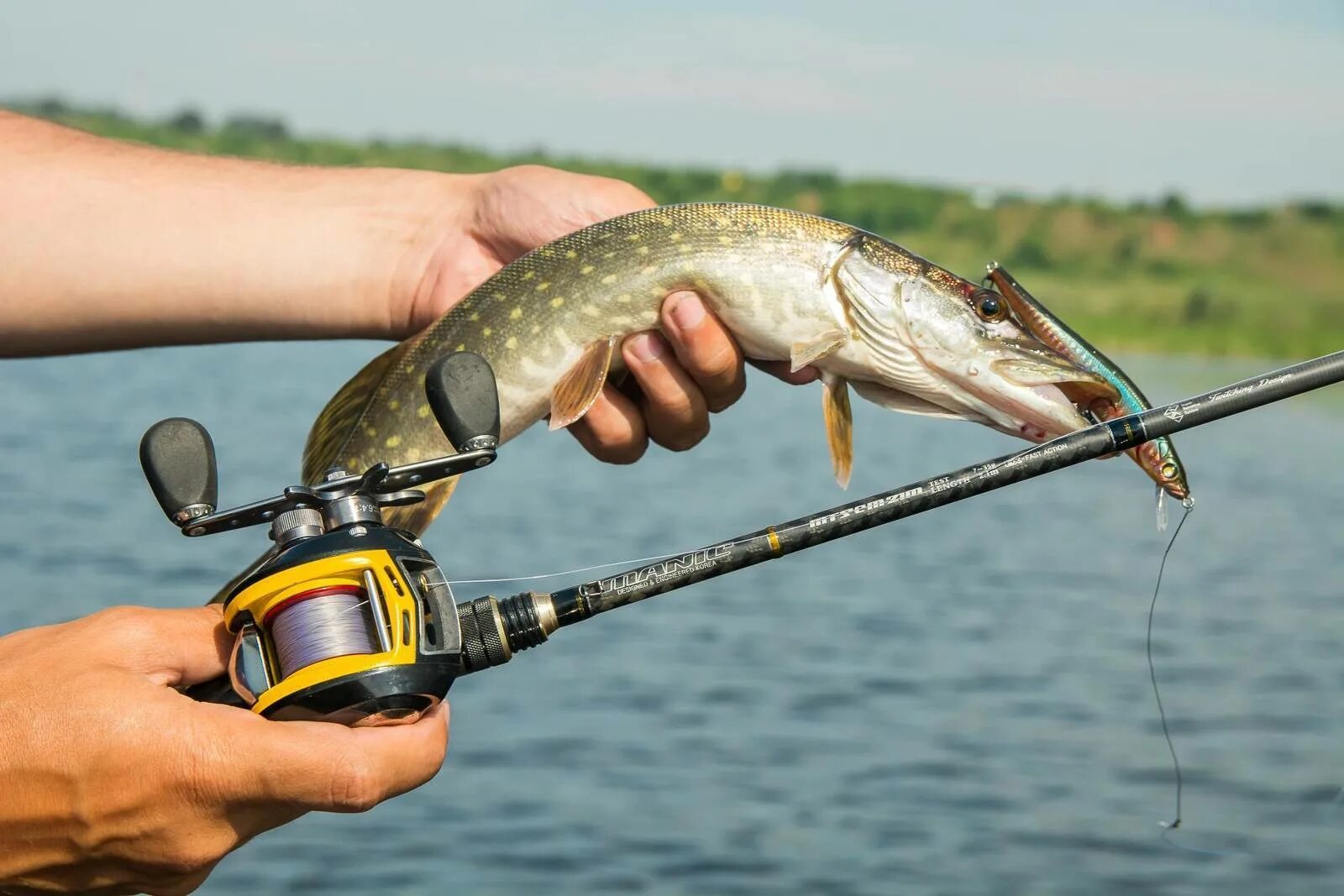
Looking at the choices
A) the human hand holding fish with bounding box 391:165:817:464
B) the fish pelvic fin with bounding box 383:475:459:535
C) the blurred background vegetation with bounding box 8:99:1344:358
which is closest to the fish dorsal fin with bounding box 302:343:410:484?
the fish pelvic fin with bounding box 383:475:459:535

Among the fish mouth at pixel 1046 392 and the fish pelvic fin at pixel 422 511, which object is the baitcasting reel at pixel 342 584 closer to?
the fish pelvic fin at pixel 422 511

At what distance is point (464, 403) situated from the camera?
2.12 m

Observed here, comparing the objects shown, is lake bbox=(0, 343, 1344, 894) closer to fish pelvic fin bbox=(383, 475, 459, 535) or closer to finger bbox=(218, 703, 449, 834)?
fish pelvic fin bbox=(383, 475, 459, 535)

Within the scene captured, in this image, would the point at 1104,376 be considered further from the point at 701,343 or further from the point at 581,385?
the point at 581,385

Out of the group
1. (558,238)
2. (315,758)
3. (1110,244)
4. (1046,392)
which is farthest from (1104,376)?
(1110,244)

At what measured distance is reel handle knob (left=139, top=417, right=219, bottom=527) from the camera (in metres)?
2.02

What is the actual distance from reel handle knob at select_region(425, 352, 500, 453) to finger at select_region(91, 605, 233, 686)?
449 mm

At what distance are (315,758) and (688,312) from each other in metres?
1.50

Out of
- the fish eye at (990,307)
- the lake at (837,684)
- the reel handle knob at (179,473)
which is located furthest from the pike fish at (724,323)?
the lake at (837,684)

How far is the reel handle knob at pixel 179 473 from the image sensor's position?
2.02 m

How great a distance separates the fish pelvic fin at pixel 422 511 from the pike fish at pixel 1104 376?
1.18 meters

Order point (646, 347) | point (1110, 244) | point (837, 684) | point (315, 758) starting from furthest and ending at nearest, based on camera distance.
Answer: point (1110, 244), point (837, 684), point (646, 347), point (315, 758)

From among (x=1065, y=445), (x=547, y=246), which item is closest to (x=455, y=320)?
(x=547, y=246)

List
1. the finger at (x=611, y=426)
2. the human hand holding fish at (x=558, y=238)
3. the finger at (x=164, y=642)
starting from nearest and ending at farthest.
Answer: the finger at (x=164, y=642) < the human hand holding fish at (x=558, y=238) < the finger at (x=611, y=426)
